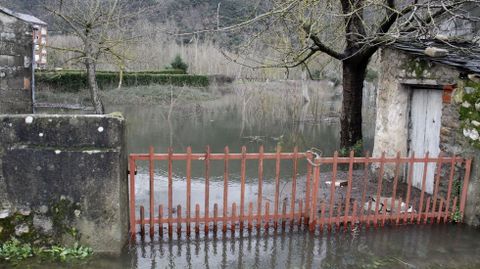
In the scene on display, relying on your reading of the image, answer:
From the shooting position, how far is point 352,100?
33.9ft

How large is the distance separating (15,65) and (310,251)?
6493mm

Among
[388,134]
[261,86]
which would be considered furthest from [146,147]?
[261,86]

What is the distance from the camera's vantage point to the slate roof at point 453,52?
22.0ft

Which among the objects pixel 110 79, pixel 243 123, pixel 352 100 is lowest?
pixel 243 123

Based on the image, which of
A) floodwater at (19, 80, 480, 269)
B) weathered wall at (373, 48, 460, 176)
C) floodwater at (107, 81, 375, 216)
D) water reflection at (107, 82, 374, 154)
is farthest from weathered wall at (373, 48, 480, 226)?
water reflection at (107, 82, 374, 154)

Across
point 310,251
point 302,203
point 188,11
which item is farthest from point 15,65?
point 188,11

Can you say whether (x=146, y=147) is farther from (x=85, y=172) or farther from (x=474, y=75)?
(x=474, y=75)

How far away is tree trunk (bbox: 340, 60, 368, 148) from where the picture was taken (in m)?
10.1

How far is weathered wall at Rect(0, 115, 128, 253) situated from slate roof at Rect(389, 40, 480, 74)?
16.7 ft

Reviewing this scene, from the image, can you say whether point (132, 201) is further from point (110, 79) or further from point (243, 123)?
point (110, 79)

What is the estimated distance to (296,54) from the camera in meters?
10.1

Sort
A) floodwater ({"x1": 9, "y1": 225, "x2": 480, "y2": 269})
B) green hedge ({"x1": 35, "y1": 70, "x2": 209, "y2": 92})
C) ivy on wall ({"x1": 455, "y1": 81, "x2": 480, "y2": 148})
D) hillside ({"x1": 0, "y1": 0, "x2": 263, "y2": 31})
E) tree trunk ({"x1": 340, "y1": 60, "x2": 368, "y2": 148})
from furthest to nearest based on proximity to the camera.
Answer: hillside ({"x1": 0, "y1": 0, "x2": 263, "y2": 31}) → green hedge ({"x1": 35, "y1": 70, "x2": 209, "y2": 92}) → tree trunk ({"x1": 340, "y1": 60, "x2": 368, "y2": 148}) → ivy on wall ({"x1": 455, "y1": 81, "x2": 480, "y2": 148}) → floodwater ({"x1": 9, "y1": 225, "x2": 480, "y2": 269})

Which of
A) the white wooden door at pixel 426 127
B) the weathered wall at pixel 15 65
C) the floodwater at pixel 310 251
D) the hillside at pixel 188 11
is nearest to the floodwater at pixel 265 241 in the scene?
the floodwater at pixel 310 251

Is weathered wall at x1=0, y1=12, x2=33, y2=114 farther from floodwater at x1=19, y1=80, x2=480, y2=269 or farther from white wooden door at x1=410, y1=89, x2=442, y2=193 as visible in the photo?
white wooden door at x1=410, y1=89, x2=442, y2=193
